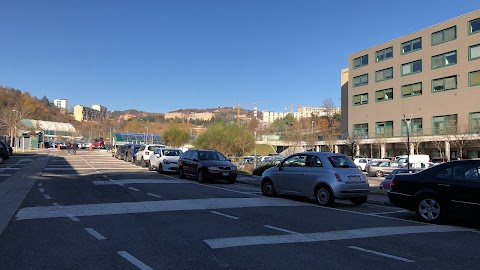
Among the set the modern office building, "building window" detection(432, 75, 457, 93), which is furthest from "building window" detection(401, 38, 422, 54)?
"building window" detection(432, 75, 457, 93)

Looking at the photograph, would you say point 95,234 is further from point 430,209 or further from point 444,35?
point 444,35

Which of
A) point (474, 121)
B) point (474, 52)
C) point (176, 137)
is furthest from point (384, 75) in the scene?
point (176, 137)

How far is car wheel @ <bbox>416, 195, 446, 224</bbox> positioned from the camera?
9.91 metres

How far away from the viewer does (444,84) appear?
194 ft

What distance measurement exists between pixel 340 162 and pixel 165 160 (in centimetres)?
1374

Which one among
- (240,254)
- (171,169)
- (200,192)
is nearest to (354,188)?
(200,192)

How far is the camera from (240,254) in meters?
6.60

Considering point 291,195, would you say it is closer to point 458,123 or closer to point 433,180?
point 433,180

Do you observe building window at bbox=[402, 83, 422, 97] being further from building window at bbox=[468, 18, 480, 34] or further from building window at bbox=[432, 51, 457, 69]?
building window at bbox=[468, 18, 480, 34]

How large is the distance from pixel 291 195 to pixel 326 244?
310 inches

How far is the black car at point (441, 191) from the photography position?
9414 mm

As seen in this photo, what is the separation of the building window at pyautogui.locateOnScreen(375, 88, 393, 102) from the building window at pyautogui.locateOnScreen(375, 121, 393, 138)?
3996 mm

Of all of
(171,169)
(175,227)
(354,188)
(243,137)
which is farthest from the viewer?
(243,137)

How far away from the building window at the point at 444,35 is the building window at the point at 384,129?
1452 cm
